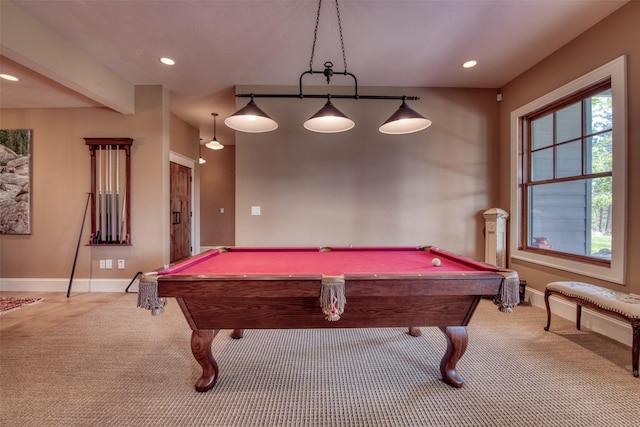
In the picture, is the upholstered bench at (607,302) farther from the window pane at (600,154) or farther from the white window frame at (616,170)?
the window pane at (600,154)

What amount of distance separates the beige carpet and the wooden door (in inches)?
94.7

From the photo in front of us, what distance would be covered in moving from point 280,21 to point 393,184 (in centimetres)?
225

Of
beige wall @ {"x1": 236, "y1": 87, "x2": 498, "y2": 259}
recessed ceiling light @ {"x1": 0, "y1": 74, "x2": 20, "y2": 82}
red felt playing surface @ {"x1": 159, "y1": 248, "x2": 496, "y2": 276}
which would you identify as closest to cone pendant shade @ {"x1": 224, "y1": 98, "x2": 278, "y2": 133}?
red felt playing surface @ {"x1": 159, "y1": 248, "x2": 496, "y2": 276}

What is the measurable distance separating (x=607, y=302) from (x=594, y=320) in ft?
2.15

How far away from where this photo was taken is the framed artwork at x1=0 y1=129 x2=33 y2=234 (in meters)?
3.58

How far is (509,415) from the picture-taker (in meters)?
1.41

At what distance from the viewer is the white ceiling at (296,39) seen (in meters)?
2.11

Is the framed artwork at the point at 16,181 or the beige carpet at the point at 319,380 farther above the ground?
the framed artwork at the point at 16,181

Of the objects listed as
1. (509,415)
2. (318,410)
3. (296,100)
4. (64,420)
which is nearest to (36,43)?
(296,100)

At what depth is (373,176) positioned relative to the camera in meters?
3.48

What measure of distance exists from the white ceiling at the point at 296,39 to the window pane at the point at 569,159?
105 cm

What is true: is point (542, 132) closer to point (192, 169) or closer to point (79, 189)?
point (192, 169)

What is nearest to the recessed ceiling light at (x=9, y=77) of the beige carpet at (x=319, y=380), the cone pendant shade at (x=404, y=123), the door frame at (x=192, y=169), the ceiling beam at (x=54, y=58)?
the ceiling beam at (x=54, y=58)

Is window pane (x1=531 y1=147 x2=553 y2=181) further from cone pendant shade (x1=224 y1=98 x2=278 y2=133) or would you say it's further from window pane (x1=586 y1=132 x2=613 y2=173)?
cone pendant shade (x1=224 y1=98 x2=278 y2=133)
